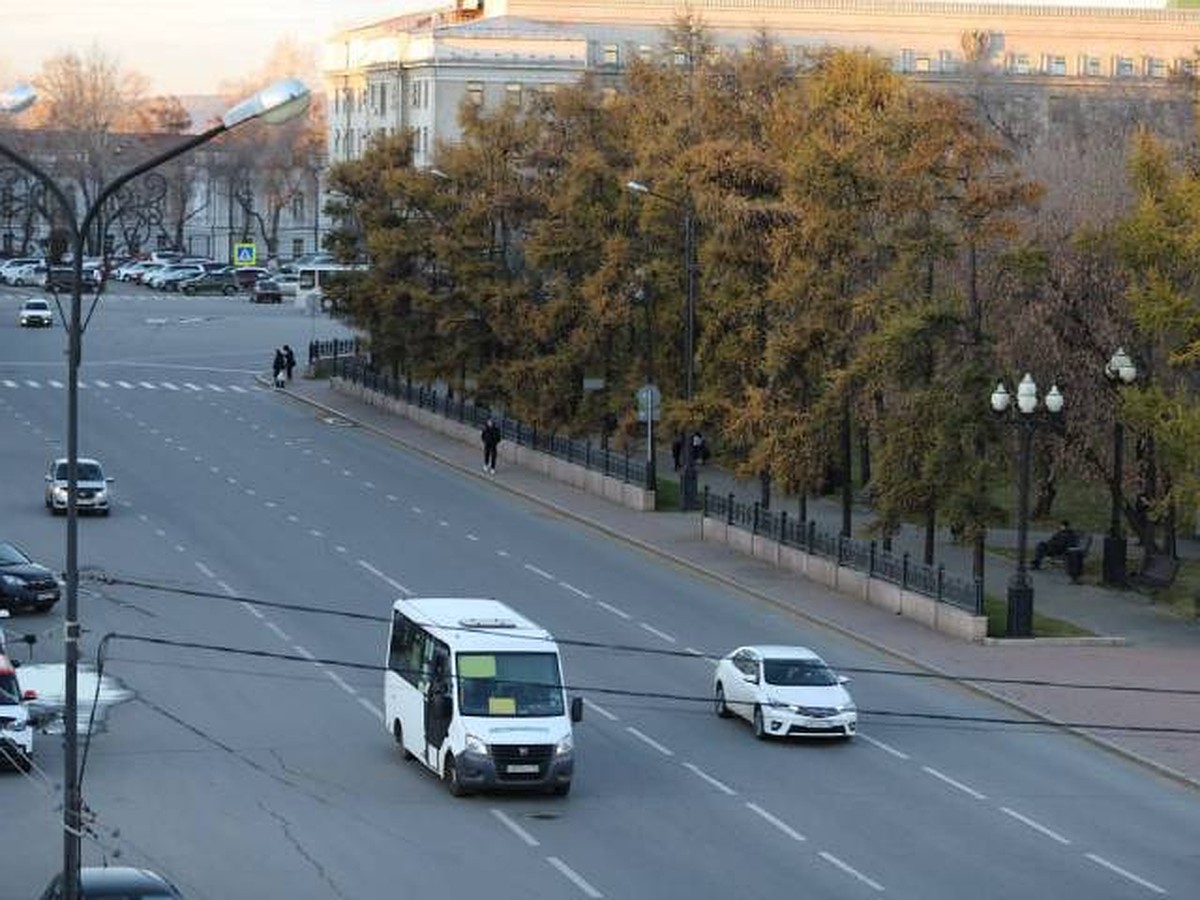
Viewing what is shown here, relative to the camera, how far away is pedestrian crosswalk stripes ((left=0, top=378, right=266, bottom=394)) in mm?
91938

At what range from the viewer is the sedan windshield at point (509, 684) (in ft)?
111

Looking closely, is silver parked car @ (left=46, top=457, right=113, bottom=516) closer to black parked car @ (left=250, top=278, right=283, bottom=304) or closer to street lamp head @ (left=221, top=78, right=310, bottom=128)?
street lamp head @ (left=221, top=78, right=310, bottom=128)

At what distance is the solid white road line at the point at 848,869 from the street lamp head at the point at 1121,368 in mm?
20509

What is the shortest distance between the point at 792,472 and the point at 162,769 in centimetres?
2418

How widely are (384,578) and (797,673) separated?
599 inches

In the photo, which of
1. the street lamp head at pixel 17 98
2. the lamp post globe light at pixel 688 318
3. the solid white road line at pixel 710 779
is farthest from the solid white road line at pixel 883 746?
the lamp post globe light at pixel 688 318

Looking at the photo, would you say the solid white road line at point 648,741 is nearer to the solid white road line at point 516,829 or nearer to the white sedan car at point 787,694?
the white sedan car at point 787,694

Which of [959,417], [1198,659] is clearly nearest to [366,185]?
[959,417]

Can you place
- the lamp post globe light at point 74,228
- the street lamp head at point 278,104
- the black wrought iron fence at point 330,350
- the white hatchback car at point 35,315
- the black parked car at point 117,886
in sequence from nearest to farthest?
the street lamp head at point 278,104
the lamp post globe light at point 74,228
the black parked car at point 117,886
the black wrought iron fence at point 330,350
the white hatchback car at point 35,315

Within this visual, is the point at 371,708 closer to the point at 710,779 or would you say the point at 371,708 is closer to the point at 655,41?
the point at 710,779

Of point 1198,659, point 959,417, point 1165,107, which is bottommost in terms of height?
point 1198,659

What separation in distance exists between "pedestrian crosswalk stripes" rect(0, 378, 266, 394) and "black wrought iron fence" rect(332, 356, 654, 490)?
3.80 m

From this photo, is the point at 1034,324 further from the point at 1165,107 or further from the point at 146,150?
the point at 146,150

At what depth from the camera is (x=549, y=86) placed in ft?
448
